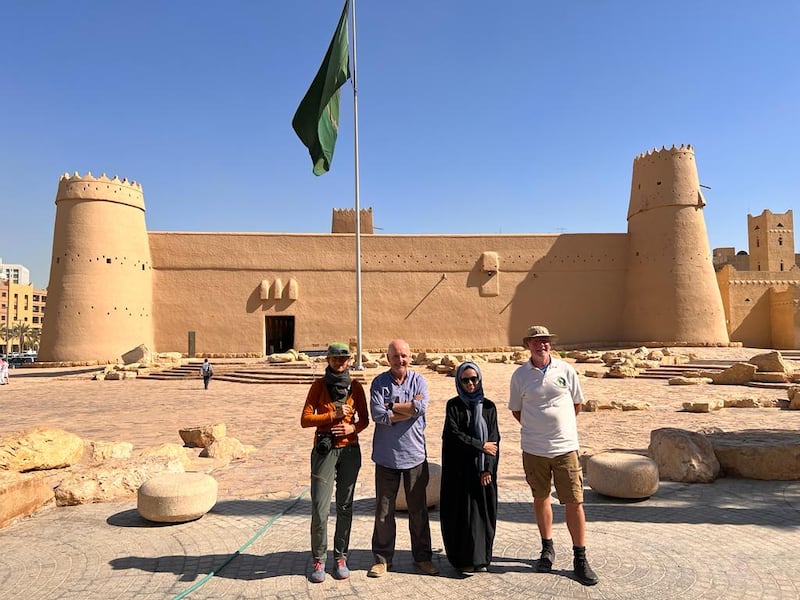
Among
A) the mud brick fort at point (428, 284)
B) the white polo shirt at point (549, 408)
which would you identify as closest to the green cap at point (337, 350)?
the white polo shirt at point (549, 408)

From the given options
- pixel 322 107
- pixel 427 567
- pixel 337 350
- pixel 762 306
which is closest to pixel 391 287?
pixel 322 107

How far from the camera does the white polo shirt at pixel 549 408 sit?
338 centimetres

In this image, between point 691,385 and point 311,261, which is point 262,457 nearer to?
point 691,385

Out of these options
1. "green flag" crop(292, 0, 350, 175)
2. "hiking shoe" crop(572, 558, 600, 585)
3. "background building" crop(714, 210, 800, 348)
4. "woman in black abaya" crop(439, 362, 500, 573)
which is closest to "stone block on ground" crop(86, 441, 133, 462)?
"woman in black abaya" crop(439, 362, 500, 573)

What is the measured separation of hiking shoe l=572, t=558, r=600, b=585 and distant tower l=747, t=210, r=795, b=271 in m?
45.6

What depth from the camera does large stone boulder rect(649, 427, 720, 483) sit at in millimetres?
5301

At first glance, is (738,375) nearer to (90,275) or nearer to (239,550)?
(239,550)

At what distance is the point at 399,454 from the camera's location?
134 inches

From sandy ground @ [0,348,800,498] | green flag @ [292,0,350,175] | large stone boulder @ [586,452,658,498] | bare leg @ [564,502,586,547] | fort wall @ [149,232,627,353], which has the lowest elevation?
sandy ground @ [0,348,800,498]

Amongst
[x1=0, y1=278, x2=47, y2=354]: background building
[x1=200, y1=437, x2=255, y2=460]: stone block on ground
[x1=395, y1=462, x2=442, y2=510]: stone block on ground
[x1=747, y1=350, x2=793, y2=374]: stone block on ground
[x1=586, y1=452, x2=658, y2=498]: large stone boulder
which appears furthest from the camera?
[x1=0, y1=278, x2=47, y2=354]: background building

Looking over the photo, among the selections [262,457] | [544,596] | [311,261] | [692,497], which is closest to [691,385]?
[692,497]

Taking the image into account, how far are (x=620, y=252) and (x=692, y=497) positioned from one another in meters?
25.7

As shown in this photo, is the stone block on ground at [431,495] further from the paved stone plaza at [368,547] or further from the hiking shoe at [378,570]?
the hiking shoe at [378,570]

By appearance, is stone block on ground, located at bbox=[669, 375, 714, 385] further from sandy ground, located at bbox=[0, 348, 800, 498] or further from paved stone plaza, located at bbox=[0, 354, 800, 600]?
paved stone plaza, located at bbox=[0, 354, 800, 600]
